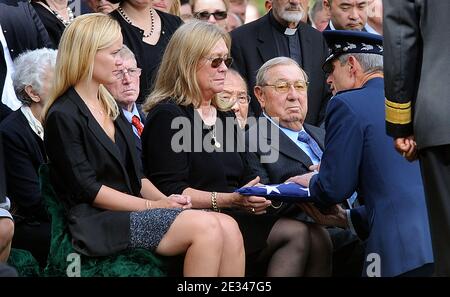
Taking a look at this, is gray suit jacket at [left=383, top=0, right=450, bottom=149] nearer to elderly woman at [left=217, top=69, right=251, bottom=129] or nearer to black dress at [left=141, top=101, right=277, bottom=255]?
black dress at [left=141, top=101, right=277, bottom=255]

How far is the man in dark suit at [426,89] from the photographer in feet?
17.6

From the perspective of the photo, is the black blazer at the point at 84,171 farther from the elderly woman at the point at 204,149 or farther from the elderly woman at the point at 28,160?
the elderly woman at the point at 28,160

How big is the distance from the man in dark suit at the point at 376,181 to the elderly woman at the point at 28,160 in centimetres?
168

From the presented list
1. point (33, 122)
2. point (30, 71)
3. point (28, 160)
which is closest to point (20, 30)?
point (30, 71)

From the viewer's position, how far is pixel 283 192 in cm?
658

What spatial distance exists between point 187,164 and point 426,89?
1933 mm

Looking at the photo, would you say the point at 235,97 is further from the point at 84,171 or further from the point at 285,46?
the point at 84,171

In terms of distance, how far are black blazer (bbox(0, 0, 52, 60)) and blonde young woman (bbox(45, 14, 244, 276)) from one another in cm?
131

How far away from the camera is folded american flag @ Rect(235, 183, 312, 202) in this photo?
6.54 meters

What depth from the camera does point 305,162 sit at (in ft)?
24.0

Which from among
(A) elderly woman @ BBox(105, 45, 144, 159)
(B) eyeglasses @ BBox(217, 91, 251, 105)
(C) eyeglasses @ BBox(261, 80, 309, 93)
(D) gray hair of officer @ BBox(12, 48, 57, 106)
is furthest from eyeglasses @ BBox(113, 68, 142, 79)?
(C) eyeglasses @ BBox(261, 80, 309, 93)

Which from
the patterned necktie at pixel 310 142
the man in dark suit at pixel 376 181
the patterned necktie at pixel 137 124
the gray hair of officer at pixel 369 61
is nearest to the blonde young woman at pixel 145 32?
the patterned necktie at pixel 137 124
